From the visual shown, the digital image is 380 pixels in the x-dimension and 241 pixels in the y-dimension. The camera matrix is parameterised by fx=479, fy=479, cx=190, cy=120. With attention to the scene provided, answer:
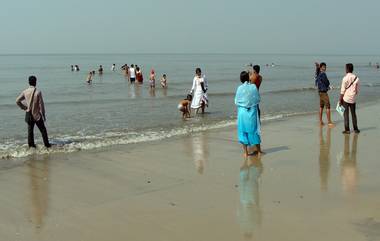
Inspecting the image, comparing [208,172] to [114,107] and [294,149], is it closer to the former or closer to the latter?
[294,149]

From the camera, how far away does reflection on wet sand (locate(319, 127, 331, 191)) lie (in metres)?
7.10

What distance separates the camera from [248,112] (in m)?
8.68

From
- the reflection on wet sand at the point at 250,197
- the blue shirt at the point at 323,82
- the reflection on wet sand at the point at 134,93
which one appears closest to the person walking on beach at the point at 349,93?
the blue shirt at the point at 323,82

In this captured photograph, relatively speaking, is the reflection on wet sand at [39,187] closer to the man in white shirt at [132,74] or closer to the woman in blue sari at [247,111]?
the woman in blue sari at [247,111]

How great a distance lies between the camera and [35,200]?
20.6 feet

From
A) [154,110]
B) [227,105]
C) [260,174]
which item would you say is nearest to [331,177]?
[260,174]

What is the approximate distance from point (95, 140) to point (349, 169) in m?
6.20

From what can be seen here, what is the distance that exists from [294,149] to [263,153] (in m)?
0.81

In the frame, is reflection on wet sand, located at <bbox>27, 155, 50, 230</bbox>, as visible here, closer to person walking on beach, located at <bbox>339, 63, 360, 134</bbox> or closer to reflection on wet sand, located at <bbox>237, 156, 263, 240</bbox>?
reflection on wet sand, located at <bbox>237, 156, 263, 240</bbox>

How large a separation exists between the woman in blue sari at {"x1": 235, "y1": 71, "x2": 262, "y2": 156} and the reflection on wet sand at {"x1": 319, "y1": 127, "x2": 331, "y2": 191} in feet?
4.09

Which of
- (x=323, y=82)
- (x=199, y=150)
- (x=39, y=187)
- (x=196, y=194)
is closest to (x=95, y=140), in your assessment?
(x=199, y=150)

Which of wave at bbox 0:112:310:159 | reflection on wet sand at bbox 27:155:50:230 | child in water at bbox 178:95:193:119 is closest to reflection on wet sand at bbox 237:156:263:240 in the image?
reflection on wet sand at bbox 27:155:50:230

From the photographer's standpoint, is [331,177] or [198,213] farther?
[331,177]

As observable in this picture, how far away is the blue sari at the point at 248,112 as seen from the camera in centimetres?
855
